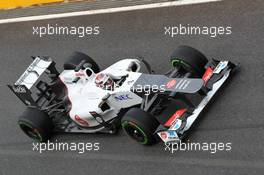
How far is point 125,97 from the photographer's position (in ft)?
28.5

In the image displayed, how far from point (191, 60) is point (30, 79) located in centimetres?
272

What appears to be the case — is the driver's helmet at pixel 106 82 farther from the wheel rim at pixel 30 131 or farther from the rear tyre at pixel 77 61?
the wheel rim at pixel 30 131

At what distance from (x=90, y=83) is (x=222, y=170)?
2.72m

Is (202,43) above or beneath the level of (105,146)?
above

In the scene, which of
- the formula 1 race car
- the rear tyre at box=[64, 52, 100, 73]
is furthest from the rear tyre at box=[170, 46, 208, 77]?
the rear tyre at box=[64, 52, 100, 73]

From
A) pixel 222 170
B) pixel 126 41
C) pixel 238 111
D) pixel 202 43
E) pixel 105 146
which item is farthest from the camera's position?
pixel 126 41

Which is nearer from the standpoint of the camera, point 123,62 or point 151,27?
point 123,62

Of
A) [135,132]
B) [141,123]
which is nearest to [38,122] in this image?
[135,132]

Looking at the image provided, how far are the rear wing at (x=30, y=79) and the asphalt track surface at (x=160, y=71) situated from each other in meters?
0.88

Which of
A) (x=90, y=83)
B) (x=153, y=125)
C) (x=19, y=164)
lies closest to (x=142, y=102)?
(x=153, y=125)

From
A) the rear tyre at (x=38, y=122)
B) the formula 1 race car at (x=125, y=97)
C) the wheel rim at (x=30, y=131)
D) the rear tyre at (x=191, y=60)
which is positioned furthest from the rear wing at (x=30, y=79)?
the rear tyre at (x=191, y=60)

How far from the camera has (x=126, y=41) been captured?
11266 mm

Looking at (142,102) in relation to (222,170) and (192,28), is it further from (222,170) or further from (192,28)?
(192,28)

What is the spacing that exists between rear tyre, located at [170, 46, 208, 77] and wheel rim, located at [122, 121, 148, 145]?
55.3 inches
